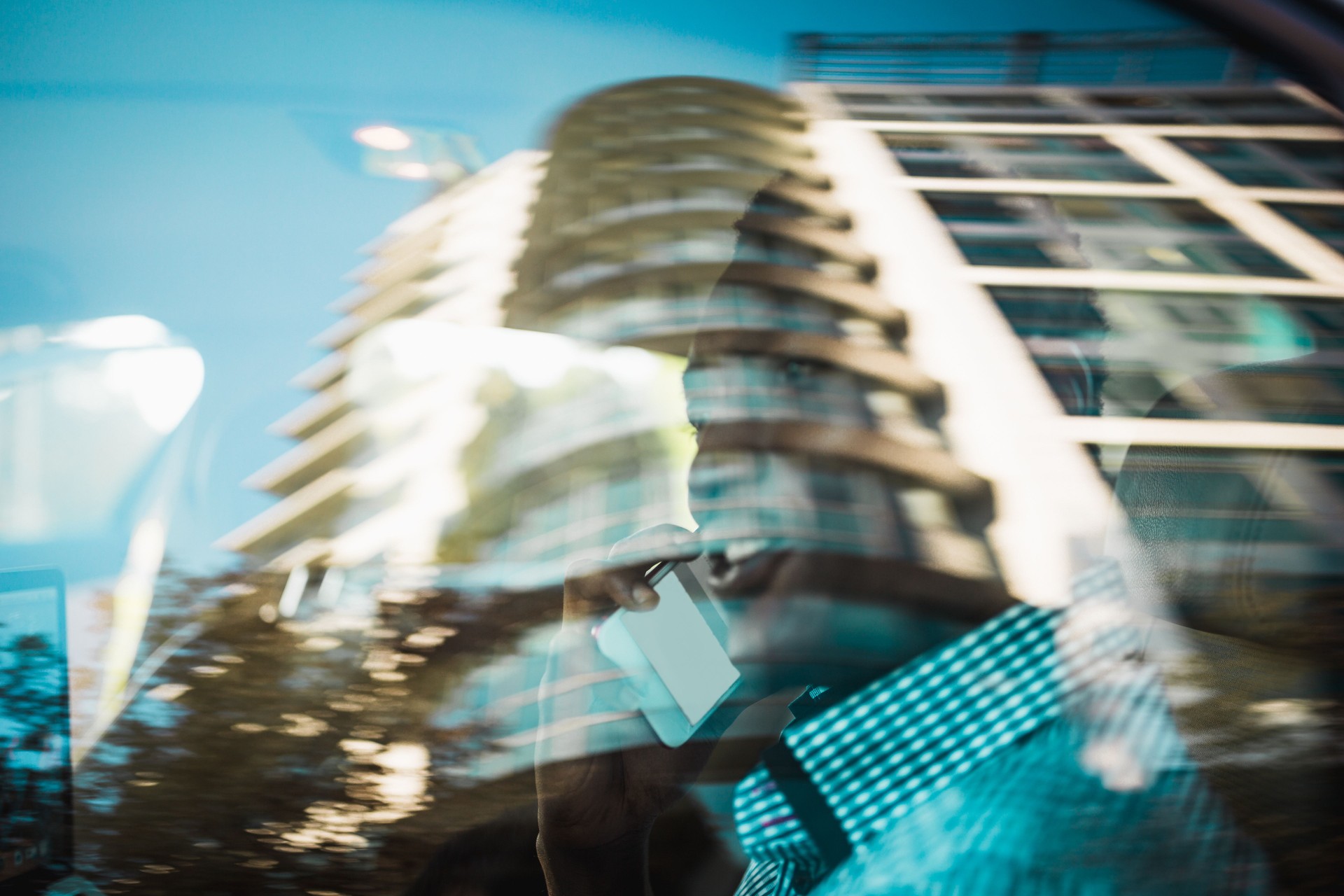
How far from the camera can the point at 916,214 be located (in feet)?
4.08

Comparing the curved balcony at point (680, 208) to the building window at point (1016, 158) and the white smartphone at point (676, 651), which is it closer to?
the building window at point (1016, 158)

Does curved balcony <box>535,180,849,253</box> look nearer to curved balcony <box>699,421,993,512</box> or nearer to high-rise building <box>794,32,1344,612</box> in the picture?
high-rise building <box>794,32,1344,612</box>

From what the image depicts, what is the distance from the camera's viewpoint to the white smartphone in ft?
4.56

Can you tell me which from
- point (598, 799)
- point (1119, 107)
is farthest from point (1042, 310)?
point (598, 799)

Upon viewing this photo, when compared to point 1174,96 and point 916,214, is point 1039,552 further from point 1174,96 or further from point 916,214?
point 1174,96

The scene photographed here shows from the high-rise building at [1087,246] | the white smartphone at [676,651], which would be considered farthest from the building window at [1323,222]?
the white smartphone at [676,651]

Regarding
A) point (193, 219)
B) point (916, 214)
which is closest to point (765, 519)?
point (916, 214)

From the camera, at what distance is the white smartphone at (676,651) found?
1.39 meters

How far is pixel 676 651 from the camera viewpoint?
4.65ft

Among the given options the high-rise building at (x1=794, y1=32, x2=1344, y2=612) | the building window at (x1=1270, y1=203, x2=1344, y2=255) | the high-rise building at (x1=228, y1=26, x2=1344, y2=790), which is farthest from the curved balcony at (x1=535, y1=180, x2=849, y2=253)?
the building window at (x1=1270, y1=203, x2=1344, y2=255)

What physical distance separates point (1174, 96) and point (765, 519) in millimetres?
743

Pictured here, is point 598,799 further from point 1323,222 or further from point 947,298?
point 1323,222

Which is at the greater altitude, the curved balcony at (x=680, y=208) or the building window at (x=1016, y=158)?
the curved balcony at (x=680, y=208)

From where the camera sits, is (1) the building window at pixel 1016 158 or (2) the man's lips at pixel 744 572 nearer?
(1) the building window at pixel 1016 158
